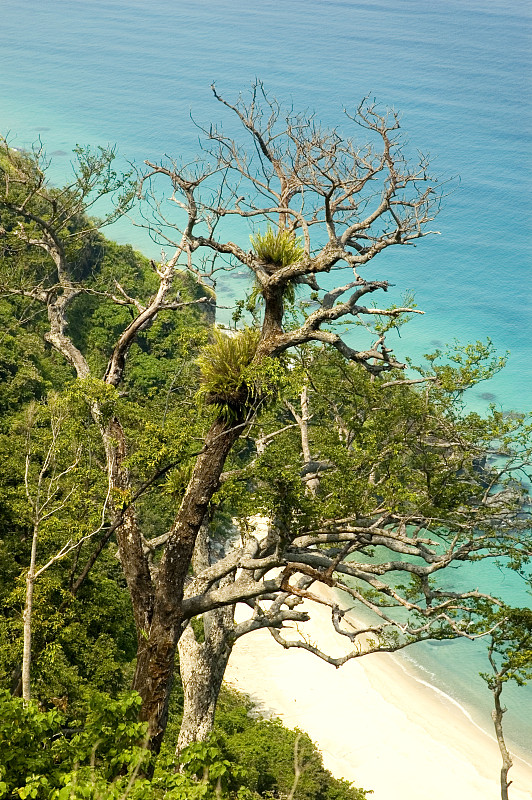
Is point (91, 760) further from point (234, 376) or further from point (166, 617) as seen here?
point (234, 376)

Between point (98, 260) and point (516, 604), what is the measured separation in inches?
950

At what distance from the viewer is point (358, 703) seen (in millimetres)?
23188

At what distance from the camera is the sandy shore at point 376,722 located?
2006 cm

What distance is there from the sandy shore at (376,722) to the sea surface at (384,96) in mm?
1490

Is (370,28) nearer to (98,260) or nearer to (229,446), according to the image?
(98,260)

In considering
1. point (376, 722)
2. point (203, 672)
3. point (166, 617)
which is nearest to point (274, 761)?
point (203, 672)

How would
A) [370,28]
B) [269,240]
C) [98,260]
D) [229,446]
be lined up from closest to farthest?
[229,446] < [269,240] < [98,260] < [370,28]

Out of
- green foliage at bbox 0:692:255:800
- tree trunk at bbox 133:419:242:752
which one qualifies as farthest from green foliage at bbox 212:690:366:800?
green foliage at bbox 0:692:255:800

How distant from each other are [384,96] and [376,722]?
7352 cm

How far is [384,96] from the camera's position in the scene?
83.1 m

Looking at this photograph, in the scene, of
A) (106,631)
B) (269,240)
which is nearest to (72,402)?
(269,240)

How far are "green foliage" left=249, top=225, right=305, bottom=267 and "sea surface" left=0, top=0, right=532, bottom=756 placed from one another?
59.3ft

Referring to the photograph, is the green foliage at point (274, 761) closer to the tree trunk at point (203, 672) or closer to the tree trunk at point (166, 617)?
the tree trunk at point (203, 672)

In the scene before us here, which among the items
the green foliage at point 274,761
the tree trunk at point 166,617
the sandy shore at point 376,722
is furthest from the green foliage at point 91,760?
the sandy shore at point 376,722
